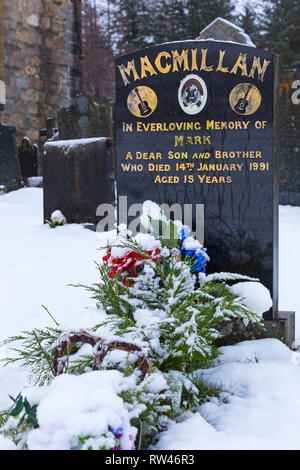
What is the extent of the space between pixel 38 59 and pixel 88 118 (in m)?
6.65

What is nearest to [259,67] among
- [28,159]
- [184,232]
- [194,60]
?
[194,60]

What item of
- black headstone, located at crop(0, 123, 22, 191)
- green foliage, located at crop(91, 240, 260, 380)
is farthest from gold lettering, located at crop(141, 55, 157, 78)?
black headstone, located at crop(0, 123, 22, 191)

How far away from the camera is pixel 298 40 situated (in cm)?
2241

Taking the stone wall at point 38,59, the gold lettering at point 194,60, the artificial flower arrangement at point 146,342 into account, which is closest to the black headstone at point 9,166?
the stone wall at point 38,59

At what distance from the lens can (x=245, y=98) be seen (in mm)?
3084

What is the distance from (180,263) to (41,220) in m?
5.22

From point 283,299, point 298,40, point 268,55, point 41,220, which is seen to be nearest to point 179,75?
point 268,55

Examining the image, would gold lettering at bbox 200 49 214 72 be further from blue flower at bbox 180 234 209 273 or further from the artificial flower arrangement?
blue flower at bbox 180 234 209 273

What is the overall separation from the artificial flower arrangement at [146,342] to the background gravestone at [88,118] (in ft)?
21.6

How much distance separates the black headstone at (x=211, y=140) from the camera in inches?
121

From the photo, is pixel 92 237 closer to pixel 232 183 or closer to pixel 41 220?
pixel 41 220

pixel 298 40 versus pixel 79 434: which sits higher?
pixel 298 40

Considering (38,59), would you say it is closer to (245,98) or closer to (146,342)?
(245,98)
